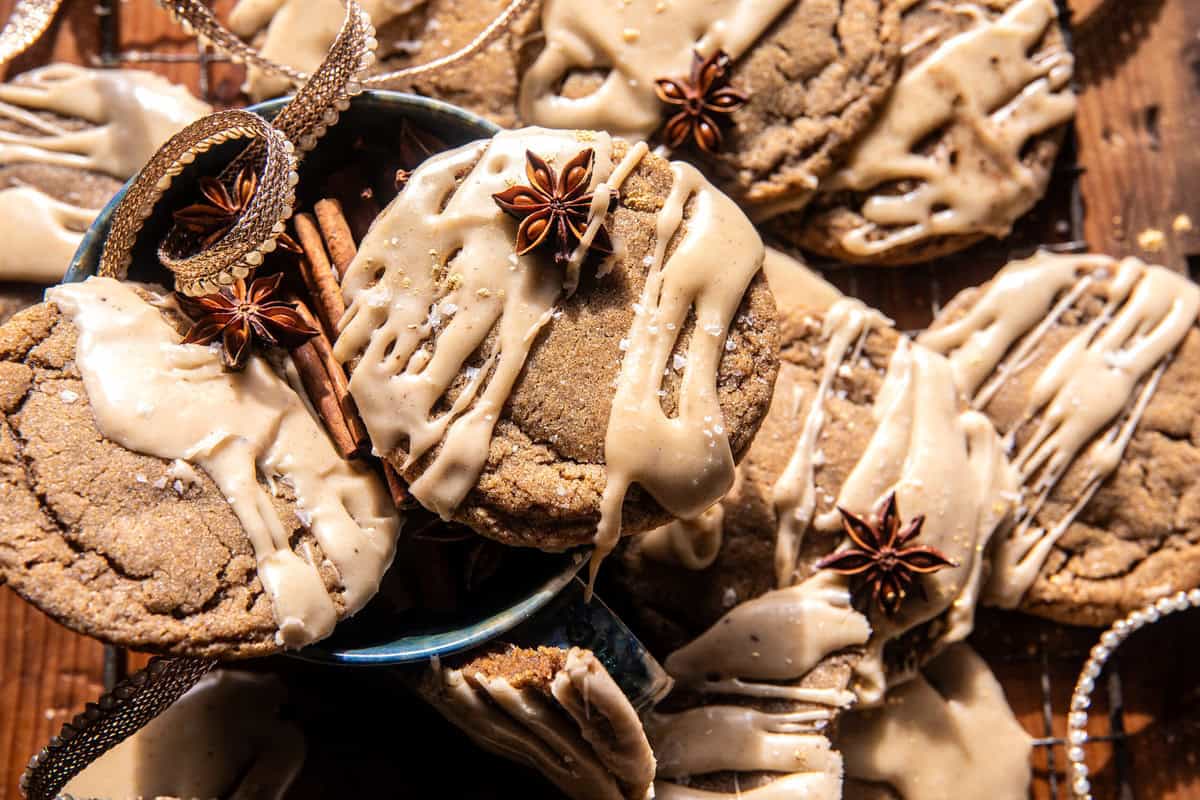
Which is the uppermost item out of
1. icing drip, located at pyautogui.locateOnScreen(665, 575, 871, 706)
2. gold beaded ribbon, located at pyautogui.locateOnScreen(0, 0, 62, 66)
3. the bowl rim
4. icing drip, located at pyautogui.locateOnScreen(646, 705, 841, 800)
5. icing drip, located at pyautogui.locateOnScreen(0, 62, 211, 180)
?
gold beaded ribbon, located at pyautogui.locateOnScreen(0, 0, 62, 66)

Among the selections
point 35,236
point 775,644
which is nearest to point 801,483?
point 775,644

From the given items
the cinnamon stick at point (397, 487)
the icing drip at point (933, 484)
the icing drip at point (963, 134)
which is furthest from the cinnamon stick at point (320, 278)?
the icing drip at point (963, 134)

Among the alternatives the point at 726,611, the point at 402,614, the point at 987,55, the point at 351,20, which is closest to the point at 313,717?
the point at 402,614

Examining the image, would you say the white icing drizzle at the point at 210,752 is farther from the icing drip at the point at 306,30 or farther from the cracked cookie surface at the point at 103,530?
the icing drip at the point at 306,30

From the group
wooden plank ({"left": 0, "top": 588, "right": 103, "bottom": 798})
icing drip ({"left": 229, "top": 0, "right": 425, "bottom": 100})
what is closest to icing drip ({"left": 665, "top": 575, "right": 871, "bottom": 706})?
wooden plank ({"left": 0, "top": 588, "right": 103, "bottom": 798})

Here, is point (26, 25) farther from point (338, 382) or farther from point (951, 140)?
point (951, 140)

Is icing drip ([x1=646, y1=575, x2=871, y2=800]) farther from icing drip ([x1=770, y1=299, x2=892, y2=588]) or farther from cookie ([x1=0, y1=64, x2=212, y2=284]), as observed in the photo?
cookie ([x1=0, y1=64, x2=212, y2=284])

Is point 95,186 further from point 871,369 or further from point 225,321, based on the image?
point 871,369
